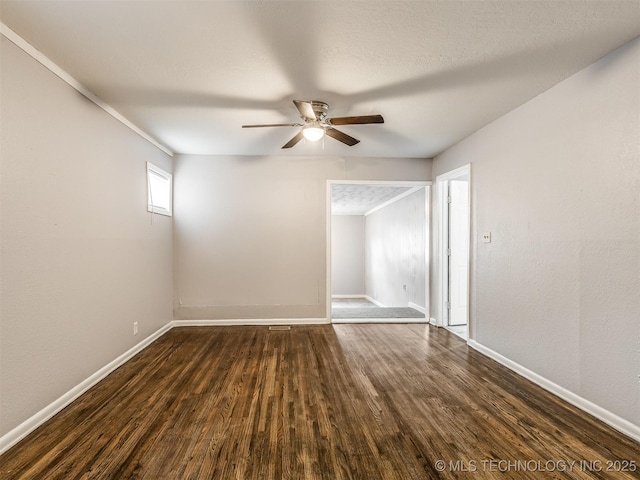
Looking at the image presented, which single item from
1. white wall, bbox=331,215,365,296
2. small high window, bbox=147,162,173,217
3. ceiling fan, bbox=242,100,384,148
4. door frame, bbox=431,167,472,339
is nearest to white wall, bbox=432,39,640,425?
door frame, bbox=431,167,472,339

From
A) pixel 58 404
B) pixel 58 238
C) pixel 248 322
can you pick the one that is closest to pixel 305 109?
pixel 58 238

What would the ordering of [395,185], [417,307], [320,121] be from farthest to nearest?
[417,307], [395,185], [320,121]

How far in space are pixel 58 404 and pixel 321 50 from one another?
298 cm

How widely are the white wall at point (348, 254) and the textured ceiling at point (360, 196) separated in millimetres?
967

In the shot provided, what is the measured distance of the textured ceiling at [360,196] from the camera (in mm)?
5764

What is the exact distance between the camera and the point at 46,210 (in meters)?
2.04

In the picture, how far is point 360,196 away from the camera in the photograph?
6.70m

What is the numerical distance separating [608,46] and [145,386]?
13.3 feet

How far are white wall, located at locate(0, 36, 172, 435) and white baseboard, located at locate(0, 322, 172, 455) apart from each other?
0.04 meters

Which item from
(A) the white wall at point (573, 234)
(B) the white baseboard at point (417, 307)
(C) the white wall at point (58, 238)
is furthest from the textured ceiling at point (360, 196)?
(C) the white wall at point (58, 238)

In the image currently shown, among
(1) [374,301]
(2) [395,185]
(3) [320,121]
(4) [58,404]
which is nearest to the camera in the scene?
(4) [58,404]

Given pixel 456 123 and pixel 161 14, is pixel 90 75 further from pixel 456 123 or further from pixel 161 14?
pixel 456 123

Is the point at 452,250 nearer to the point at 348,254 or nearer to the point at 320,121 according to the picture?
the point at 320,121

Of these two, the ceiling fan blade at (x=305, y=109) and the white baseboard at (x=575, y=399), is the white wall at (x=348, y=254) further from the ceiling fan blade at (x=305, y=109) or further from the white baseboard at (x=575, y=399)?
the ceiling fan blade at (x=305, y=109)
